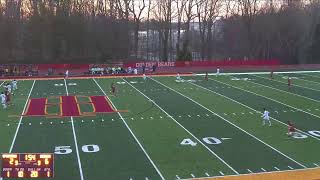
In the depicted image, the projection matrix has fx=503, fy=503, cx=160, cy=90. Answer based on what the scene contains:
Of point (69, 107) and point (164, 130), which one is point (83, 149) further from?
point (69, 107)

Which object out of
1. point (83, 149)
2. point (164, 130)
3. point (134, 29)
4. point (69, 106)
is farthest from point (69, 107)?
point (134, 29)

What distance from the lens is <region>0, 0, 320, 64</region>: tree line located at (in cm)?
6712

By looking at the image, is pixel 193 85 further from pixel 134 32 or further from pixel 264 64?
pixel 134 32

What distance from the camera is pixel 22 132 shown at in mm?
23359

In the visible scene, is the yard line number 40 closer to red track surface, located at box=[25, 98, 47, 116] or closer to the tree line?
red track surface, located at box=[25, 98, 47, 116]

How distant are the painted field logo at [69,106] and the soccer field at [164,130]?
6cm

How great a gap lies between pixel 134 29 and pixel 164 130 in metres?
55.1

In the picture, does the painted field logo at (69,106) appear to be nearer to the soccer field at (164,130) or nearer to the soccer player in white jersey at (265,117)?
the soccer field at (164,130)

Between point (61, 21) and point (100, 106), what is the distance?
128 ft

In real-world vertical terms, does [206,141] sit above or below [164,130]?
below

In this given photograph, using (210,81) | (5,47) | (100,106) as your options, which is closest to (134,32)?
(5,47)

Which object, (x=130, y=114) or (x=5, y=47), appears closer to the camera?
(x=130, y=114)

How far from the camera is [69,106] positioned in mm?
30891

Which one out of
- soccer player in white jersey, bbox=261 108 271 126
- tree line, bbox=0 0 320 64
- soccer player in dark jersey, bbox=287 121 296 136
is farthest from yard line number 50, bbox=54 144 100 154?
tree line, bbox=0 0 320 64
